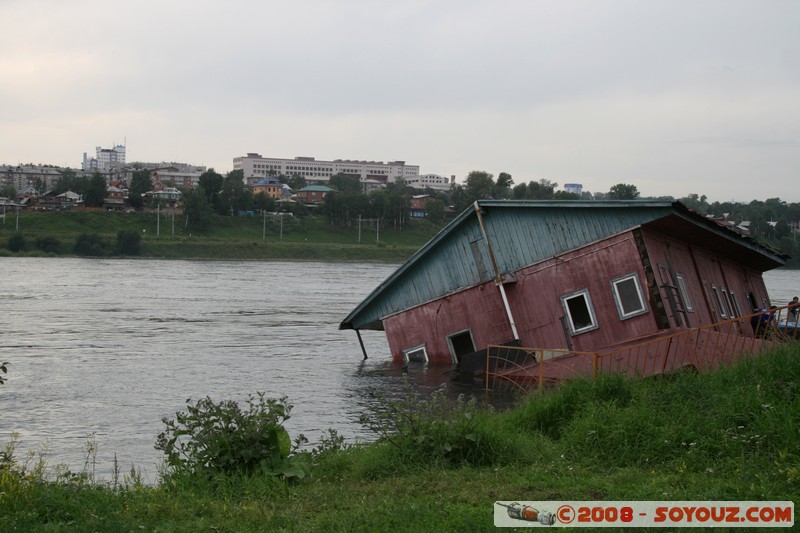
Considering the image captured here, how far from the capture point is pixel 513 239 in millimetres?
22500

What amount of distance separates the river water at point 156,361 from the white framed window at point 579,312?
3.32 m

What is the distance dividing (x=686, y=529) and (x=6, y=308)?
42.7 meters

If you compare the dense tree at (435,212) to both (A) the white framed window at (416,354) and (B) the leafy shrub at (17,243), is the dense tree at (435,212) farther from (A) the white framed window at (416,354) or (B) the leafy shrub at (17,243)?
(A) the white framed window at (416,354)

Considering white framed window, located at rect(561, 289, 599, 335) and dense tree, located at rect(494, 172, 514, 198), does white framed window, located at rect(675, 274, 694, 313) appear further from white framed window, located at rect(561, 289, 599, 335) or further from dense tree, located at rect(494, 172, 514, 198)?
dense tree, located at rect(494, 172, 514, 198)

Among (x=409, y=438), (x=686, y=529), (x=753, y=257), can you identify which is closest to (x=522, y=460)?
(x=409, y=438)

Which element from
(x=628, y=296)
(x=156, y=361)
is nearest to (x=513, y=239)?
(x=628, y=296)

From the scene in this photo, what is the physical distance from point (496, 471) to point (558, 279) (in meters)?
12.8

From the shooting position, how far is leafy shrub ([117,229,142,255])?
96812 mm

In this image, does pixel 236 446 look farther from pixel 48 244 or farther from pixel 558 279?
pixel 48 244

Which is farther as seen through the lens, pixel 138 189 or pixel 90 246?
pixel 138 189

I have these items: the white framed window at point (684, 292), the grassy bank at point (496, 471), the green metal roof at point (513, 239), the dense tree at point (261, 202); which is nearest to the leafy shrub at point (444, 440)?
the grassy bank at point (496, 471)

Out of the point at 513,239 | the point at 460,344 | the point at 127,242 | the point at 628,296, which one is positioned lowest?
the point at 460,344

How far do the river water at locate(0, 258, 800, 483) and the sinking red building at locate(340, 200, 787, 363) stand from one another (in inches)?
69.1

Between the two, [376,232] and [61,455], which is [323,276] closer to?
[376,232]
